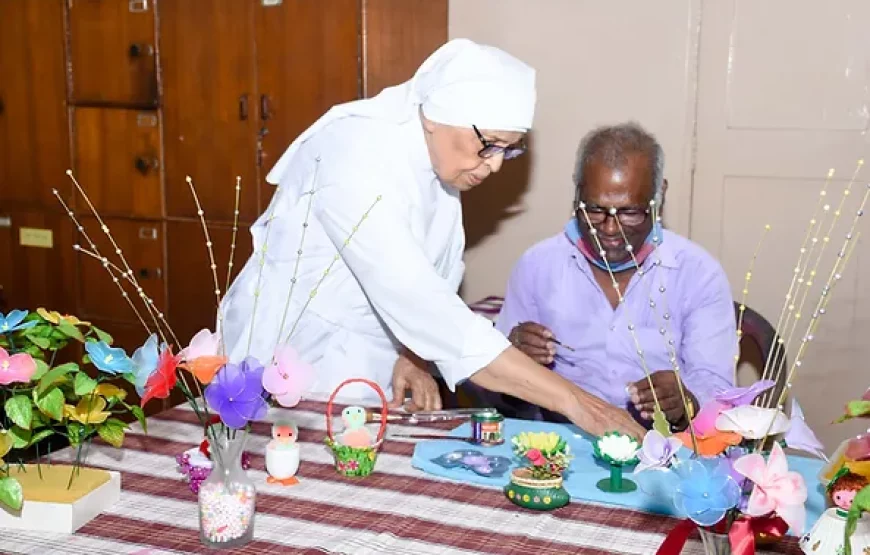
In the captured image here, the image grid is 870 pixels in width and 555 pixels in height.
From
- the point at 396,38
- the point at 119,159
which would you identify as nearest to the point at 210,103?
the point at 119,159

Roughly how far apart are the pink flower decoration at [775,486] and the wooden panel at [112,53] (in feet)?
11.2

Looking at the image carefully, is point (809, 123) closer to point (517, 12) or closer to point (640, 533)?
point (517, 12)

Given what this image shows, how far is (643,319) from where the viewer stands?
2.76 meters

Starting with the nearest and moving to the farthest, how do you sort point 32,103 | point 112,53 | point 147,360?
point 147,360 → point 112,53 → point 32,103

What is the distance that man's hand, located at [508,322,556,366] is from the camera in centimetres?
268

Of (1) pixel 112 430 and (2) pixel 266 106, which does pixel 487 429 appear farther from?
(2) pixel 266 106

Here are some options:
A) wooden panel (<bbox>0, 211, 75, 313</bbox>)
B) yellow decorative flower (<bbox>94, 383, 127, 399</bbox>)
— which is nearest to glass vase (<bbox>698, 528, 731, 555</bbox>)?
yellow decorative flower (<bbox>94, 383, 127, 399</bbox>)

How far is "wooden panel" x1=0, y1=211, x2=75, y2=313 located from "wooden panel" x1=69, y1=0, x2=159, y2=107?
1.90 feet

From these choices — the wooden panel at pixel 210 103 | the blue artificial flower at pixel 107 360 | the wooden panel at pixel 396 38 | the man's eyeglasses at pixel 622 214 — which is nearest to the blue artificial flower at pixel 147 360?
Result: the blue artificial flower at pixel 107 360

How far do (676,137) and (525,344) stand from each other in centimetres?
151

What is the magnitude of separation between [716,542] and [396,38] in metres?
2.71

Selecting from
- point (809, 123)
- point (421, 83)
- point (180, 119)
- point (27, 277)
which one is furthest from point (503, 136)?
point (27, 277)

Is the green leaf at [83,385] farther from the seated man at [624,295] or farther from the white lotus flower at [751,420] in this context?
the seated man at [624,295]

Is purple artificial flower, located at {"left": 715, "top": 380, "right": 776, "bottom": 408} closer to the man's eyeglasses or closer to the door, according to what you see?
the man's eyeglasses
